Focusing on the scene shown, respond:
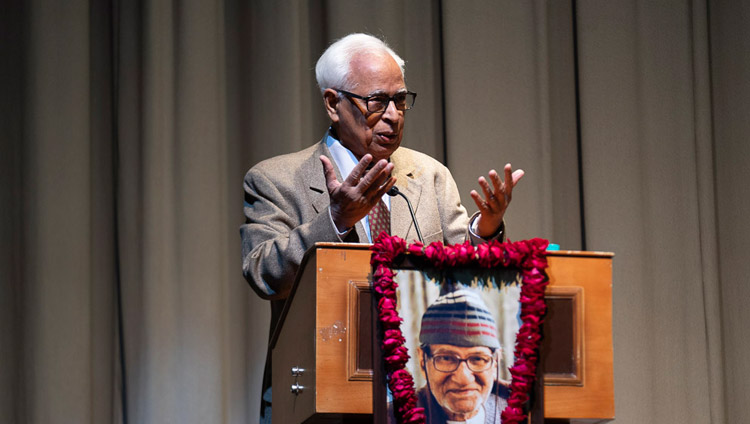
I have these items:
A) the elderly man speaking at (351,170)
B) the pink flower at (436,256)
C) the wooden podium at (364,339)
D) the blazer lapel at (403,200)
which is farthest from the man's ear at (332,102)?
the pink flower at (436,256)

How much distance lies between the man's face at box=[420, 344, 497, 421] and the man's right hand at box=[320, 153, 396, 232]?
0.42 meters

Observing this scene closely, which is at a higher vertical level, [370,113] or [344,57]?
[344,57]

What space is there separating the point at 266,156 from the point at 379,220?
1505 millimetres

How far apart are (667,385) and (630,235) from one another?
68 cm

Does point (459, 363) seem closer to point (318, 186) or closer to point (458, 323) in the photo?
point (458, 323)

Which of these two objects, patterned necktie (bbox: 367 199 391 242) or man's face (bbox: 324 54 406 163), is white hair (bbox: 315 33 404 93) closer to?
man's face (bbox: 324 54 406 163)

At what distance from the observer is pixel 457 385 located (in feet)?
5.98

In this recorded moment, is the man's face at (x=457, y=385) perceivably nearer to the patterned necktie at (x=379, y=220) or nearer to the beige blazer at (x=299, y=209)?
the beige blazer at (x=299, y=209)

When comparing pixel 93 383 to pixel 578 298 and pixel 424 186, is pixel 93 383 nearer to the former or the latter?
pixel 424 186

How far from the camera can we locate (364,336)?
183cm

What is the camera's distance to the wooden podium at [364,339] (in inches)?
70.7

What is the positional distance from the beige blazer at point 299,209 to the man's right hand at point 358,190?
0.15 metres

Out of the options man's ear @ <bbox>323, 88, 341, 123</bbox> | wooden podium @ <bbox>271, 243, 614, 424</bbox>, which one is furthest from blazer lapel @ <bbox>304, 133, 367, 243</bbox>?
wooden podium @ <bbox>271, 243, 614, 424</bbox>

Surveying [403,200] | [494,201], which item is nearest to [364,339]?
[494,201]
